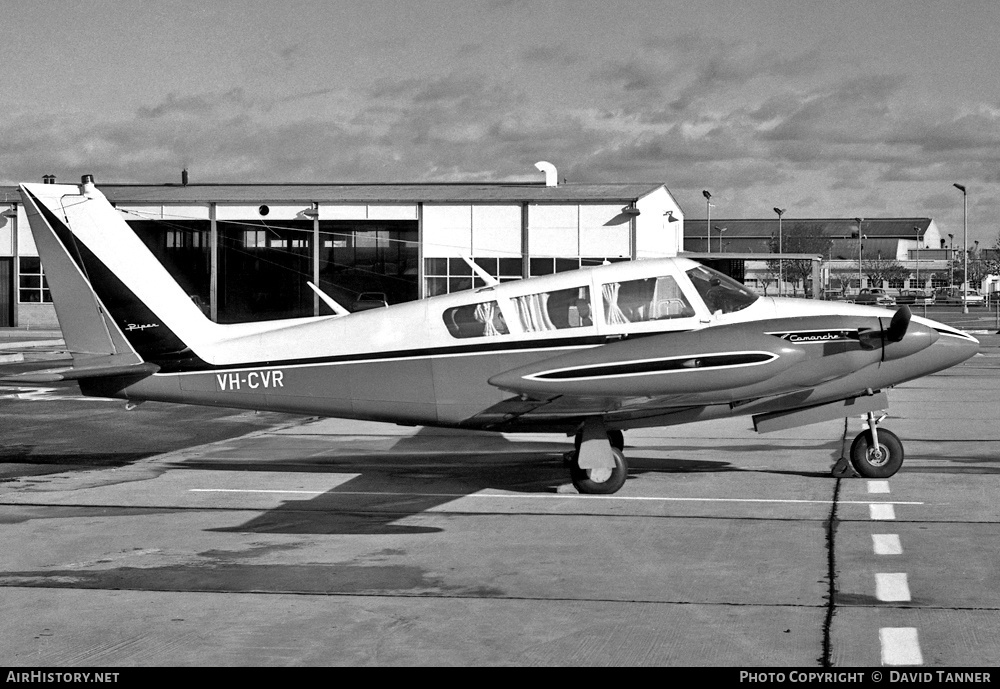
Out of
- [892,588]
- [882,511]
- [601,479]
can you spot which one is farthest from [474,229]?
[892,588]

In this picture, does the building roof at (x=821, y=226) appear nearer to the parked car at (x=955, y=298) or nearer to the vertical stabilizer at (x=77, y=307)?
the parked car at (x=955, y=298)

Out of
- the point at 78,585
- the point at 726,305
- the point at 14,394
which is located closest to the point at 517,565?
the point at 78,585

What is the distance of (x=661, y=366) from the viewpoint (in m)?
9.97

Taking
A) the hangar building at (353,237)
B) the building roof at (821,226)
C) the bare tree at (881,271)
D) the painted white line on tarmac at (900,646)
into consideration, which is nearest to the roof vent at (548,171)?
the hangar building at (353,237)

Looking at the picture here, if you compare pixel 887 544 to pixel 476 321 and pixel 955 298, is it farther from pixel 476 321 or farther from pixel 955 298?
pixel 955 298

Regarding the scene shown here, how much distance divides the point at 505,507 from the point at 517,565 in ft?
7.44

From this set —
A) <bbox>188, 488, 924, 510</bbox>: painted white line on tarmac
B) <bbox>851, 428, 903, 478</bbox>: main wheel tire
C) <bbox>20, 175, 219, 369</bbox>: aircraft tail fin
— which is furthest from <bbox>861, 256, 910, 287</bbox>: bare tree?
<bbox>20, 175, 219, 369</bbox>: aircraft tail fin

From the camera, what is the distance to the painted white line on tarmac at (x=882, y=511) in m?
9.62

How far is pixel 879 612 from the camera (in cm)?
678

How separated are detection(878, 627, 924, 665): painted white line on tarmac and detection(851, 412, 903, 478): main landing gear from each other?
5.36 m

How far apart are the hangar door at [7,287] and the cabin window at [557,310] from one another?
5024 cm

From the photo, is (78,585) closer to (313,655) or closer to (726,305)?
(313,655)

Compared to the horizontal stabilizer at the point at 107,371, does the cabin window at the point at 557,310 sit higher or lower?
higher

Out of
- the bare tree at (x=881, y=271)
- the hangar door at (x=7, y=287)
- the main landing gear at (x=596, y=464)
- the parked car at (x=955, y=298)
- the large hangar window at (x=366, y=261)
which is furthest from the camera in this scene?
the bare tree at (x=881, y=271)
